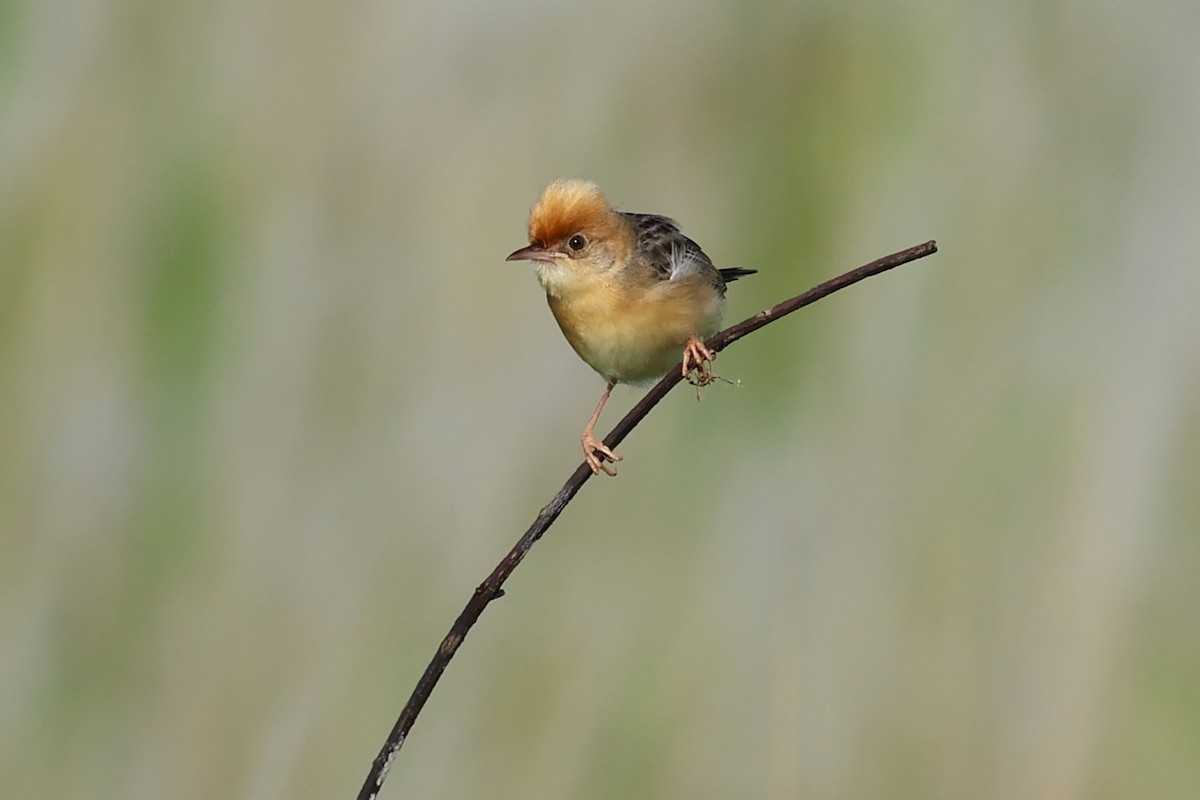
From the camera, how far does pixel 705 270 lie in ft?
7.09

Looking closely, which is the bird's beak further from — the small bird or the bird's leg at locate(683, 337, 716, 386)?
the bird's leg at locate(683, 337, 716, 386)

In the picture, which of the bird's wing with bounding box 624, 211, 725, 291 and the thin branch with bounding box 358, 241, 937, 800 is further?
the bird's wing with bounding box 624, 211, 725, 291

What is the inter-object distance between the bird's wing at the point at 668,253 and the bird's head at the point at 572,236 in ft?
0.21

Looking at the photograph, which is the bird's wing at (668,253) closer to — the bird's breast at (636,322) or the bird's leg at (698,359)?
the bird's breast at (636,322)

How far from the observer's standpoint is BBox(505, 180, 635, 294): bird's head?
205 cm

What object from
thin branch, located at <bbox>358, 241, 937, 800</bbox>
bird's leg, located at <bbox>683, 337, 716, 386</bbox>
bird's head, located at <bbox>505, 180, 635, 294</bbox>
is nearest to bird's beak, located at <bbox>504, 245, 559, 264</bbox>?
bird's head, located at <bbox>505, 180, 635, 294</bbox>

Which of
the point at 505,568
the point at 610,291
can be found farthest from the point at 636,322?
the point at 505,568

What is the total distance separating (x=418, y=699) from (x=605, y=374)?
1.07m

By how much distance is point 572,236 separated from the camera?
6.81ft

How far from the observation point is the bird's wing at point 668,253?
2.13 metres

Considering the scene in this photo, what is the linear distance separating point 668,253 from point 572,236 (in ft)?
0.64

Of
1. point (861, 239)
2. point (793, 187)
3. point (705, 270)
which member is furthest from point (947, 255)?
point (705, 270)

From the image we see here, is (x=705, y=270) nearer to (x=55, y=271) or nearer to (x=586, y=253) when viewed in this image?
(x=586, y=253)

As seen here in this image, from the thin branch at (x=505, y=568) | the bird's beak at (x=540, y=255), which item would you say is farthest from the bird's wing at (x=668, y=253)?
the thin branch at (x=505, y=568)
